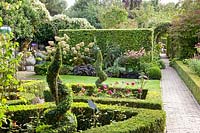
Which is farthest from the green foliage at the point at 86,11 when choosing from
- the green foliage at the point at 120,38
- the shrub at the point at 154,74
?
the shrub at the point at 154,74

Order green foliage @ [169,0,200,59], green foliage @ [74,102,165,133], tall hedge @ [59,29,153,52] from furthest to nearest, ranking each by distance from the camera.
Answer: green foliage @ [169,0,200,59], tall hedge @ [59,29,153,52], green foliage @ [74,102,165,133]

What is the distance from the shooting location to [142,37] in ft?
63.0

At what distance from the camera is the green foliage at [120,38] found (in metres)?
19.2

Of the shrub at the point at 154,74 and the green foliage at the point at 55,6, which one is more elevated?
the green foliage at the point at 55,6

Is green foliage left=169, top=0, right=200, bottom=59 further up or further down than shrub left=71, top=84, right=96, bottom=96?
further up

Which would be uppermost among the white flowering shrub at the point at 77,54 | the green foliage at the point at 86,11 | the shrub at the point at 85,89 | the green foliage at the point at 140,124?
the green foliage at the point at 86,11

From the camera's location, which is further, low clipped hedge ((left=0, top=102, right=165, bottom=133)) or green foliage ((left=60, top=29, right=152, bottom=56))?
green foliage ((left=60, top=29, right=152, bottom=56))

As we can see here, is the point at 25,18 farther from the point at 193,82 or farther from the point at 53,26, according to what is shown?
the point at 193,82

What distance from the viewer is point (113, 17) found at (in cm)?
3122

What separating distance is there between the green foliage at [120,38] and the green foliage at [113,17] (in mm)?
10901

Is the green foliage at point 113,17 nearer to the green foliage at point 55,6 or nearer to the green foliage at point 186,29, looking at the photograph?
the green foliage at point 186,29

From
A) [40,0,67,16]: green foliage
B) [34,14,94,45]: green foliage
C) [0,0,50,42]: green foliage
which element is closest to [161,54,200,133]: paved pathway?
[0,0,50,42]: green foliage

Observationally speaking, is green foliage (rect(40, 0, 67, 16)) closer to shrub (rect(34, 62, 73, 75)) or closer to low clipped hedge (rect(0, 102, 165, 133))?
shrub (rect(34, 62, 73, 75))

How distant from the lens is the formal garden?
525 centimetres
